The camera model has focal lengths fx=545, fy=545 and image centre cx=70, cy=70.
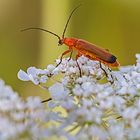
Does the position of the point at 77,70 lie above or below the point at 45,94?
below

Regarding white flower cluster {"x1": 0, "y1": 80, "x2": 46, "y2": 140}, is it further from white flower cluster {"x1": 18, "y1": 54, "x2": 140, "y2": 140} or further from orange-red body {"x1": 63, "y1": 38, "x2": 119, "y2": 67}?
orange-red body {"x1": 63, "y1": 38, "x2": 119, "y2": 67}

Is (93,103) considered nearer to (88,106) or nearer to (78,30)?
(88,106)

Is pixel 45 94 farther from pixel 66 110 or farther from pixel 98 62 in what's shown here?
pixel 66 110

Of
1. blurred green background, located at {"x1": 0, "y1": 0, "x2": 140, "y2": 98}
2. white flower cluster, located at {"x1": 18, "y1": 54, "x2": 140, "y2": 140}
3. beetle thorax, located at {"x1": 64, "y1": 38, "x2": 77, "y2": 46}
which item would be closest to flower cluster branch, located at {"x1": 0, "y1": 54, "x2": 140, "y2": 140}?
white flower cluster, located at {"x1": 18, "y1": 54, "x2": 140, "y2": 140}

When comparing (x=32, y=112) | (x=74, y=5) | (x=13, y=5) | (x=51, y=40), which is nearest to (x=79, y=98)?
(x=32, y=112)

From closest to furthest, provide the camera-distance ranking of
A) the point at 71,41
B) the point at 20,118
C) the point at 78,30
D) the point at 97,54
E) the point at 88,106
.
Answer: the point at 20,118, the point at 88,106, the point at 97,54, the point at 71,41, the point at 78,30

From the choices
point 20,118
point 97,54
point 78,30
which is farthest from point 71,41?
point 78,30
